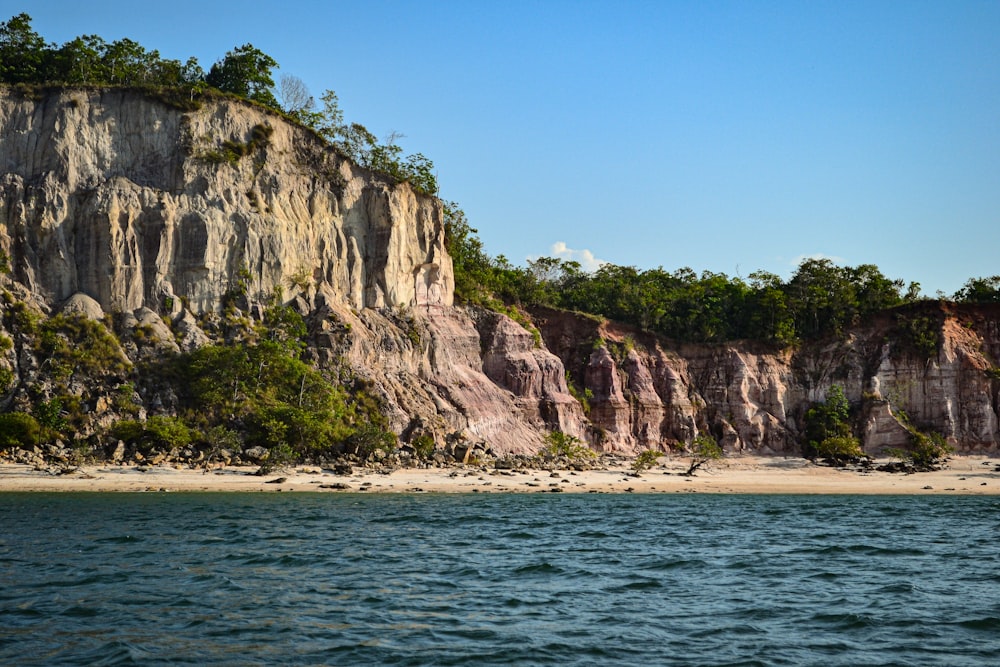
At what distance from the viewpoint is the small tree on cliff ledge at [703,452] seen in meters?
61.7

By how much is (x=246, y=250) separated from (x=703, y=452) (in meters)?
32.9

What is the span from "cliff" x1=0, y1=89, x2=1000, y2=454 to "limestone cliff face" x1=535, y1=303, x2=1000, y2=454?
156 mm

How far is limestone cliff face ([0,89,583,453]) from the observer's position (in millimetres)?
57812

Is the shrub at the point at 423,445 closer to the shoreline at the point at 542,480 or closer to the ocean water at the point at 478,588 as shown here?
the shoreline at the point at 542,480

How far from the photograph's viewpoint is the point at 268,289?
62562 millimetres

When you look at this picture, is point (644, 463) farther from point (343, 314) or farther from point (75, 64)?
point (75, 64)

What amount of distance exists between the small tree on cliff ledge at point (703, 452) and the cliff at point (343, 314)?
3.12m

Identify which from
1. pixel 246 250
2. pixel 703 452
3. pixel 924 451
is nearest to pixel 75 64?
pixel 246 250

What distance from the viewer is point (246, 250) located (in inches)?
2459

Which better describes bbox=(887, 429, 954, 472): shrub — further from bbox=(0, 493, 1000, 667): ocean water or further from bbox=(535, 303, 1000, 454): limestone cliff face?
bbox=(0, 493, 1000, 667): ocean water

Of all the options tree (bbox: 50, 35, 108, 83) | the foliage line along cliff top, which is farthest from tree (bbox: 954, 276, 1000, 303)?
tree (bbox: 50, 35, 108, 83)

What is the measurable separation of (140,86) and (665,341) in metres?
44.3

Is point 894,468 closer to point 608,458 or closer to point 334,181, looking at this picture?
point 608,458

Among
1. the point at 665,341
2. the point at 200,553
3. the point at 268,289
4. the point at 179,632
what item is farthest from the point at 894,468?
the point at 179,632
